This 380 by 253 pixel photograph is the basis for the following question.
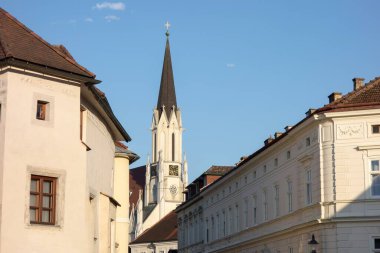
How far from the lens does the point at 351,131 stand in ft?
137

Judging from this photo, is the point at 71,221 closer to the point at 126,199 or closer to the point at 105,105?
the point at 105,105

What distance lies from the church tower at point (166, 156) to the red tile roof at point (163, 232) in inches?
1041

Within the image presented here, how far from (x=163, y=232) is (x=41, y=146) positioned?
83.9 metres

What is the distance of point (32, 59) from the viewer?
84.6 feet

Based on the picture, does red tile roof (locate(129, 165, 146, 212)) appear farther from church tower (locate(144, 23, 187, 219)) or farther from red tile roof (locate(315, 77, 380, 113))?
red tile roof (locate(315, 77, 380, 113))

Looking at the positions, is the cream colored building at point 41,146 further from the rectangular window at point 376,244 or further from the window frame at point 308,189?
the window frame at point 308,189

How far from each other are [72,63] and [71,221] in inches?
215

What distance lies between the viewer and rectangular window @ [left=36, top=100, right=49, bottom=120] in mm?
26484

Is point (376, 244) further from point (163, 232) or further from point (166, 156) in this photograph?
point (166, 156)

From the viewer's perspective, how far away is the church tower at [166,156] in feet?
469

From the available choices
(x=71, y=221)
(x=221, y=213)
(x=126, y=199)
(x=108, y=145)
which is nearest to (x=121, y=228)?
(x=126, y=199)

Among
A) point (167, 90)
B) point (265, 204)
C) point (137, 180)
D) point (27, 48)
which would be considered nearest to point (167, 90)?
point (167, 90)

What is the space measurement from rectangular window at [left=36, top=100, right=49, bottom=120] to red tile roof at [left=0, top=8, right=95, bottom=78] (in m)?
1.32

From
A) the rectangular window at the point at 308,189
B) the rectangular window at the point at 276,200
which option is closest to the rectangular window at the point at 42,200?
the rectangular window at the point at 308,189
